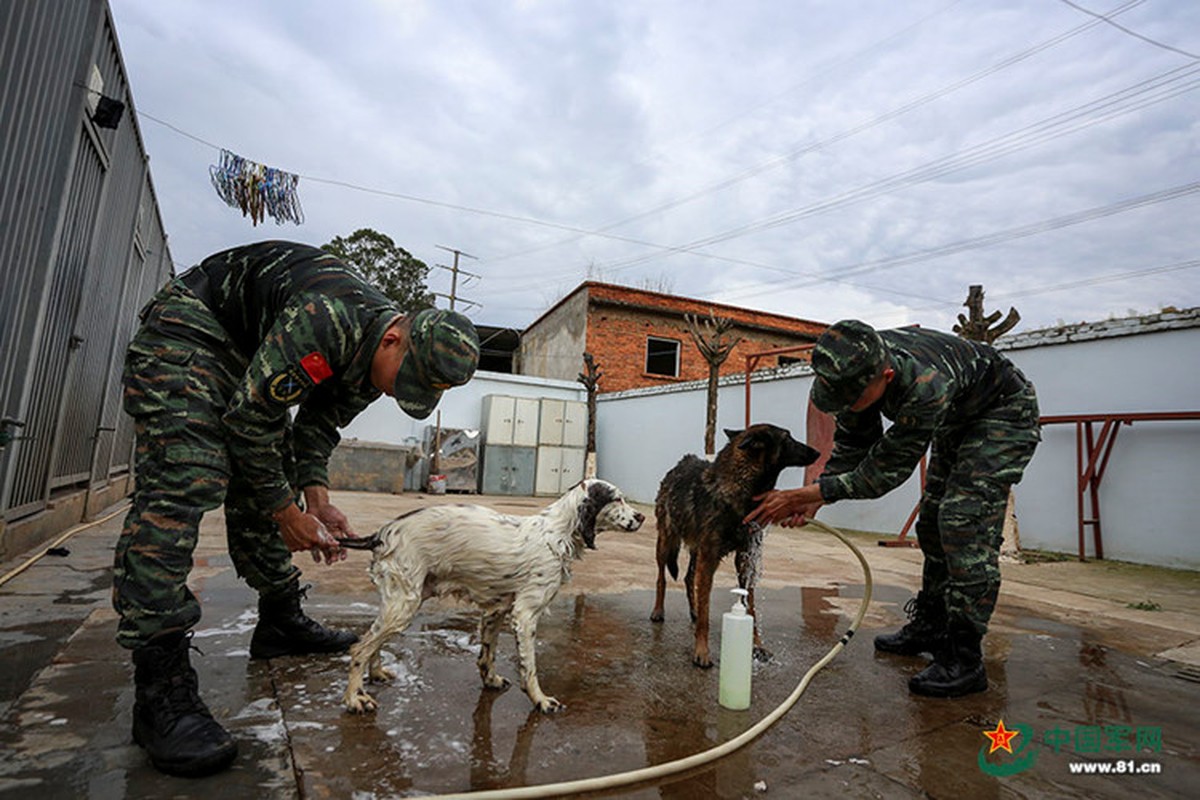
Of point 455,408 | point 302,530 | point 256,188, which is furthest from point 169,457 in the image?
point 455,408

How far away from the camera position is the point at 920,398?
269cm

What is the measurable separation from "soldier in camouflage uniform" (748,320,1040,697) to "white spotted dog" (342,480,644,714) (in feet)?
3.41

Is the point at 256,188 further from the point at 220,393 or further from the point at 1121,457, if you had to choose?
the point at 1121,457

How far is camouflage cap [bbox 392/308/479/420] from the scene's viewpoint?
2.02 meters

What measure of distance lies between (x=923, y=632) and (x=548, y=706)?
7.25 feet

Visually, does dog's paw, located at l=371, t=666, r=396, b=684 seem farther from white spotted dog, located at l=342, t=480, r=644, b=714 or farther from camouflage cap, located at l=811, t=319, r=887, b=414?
camouflage cap, located at l=811, t=319, r=887, b=414

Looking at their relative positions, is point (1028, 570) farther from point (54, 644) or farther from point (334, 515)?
point (54, 644)

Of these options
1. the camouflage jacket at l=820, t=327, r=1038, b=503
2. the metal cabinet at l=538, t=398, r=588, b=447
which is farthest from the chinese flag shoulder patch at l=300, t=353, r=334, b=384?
the metal cabinet at l=538, t=398, r=588, b=447

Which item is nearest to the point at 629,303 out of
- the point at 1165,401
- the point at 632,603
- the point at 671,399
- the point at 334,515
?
the point at 671,399

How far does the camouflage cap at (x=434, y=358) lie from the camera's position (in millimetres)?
2016

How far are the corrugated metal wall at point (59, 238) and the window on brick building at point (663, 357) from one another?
51.7ft

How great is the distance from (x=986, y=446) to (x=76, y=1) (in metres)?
5.91

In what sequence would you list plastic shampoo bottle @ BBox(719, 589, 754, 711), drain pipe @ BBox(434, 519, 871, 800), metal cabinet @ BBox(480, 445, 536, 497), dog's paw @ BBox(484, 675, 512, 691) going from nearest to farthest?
1. drain pipe @ BBox(434, 519, 871, 800)
2. plastic shampoo bottle @ BBox(719, 589, 754, 711)
3. dog's paw @ BBox(484, 675, 512, 691)
4. metal cabinet @ BBox(480, 445, 536, 497)

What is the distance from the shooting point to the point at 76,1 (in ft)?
12.7
